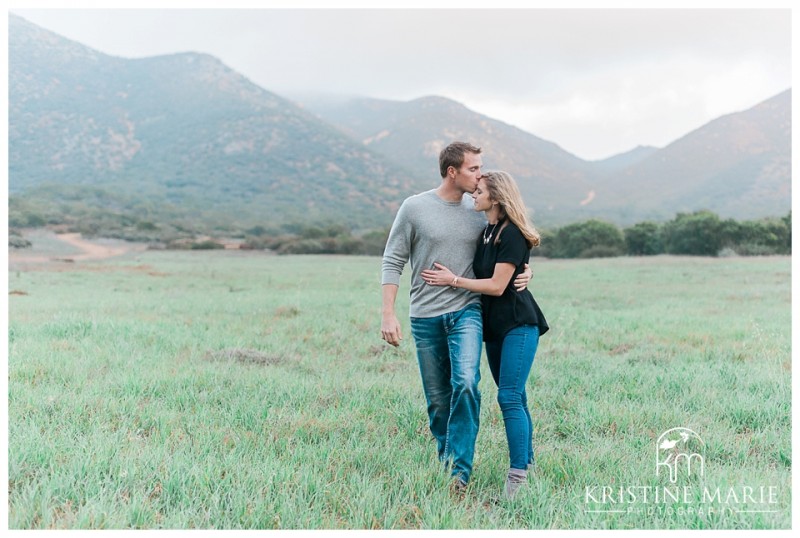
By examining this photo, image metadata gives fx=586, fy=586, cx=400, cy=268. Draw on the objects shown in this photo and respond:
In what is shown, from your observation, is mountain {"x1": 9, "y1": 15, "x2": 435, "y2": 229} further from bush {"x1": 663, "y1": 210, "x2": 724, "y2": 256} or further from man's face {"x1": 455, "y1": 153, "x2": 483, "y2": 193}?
man's face {"x1": 455, "y1": 153, "x2": 483, "y2": 193}

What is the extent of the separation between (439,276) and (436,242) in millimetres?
278

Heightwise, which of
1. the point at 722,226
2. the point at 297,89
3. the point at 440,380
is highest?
the point at 297,89

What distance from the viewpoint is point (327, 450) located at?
421cm

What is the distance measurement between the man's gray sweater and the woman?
0.11 m

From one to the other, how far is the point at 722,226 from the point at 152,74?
124646 millimetres

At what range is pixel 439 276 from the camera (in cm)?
384

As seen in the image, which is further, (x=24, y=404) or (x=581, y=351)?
(x=581, y=351)

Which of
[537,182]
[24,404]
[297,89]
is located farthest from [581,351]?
[297,89]

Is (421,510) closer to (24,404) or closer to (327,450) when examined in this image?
(327,450)

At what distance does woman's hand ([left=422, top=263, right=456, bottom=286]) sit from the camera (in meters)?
3.82

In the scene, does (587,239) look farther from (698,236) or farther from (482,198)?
(482,198)

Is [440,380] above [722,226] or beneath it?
beneath

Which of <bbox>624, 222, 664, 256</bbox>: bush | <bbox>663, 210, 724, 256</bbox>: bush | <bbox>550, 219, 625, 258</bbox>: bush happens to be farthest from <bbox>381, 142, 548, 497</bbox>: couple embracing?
<bbox>624, 222, 664, 256</bbox>: bush

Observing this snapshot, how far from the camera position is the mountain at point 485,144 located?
9125 cm
